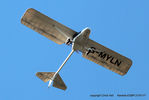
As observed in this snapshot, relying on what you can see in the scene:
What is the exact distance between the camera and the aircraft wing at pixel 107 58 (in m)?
36.0

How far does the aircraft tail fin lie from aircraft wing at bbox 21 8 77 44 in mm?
5343

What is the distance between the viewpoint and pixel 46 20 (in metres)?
33.7

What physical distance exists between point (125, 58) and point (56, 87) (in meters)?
9.62

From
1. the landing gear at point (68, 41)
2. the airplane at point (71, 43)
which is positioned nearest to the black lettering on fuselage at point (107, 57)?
the airplane at point (71, 43)

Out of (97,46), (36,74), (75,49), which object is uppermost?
(97,46)

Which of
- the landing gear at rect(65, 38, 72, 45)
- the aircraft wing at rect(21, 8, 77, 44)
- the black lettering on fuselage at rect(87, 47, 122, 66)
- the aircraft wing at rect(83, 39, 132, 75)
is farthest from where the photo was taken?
the black lettering on fuselage at rect(87, 47, 122, 66)

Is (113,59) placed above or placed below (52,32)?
above

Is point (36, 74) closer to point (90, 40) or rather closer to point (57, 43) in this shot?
point (57, 43)

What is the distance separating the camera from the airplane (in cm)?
3356

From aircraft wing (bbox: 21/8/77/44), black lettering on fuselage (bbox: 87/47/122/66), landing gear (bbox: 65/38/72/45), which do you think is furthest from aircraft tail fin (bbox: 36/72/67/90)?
landing gear (bbox: 65/38/72/45)

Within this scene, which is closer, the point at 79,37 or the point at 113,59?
the point at 79,37

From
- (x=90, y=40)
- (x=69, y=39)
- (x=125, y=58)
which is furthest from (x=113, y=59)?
(x=69, y=39)

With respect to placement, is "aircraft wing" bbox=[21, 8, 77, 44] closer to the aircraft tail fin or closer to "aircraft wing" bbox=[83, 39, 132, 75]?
"aircraft wing" bbox=[83, 39, 132, 75]

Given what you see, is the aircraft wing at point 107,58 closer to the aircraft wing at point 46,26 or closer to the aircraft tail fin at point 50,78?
the aircraft wing at point 46,26
